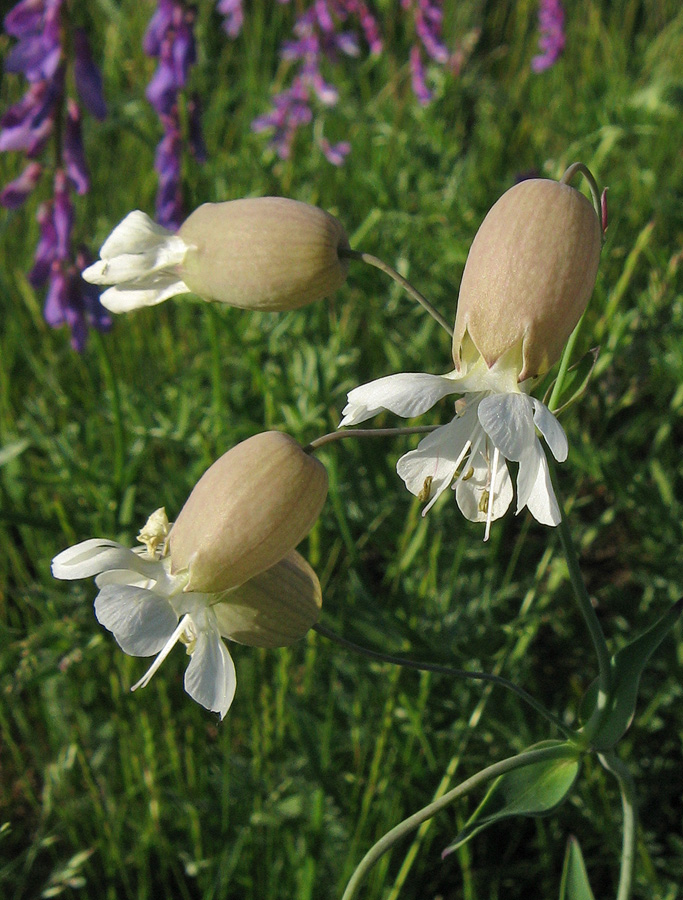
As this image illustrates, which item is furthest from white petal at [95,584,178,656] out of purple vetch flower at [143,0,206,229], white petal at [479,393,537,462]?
A: purple vetch flower at [143,0,206,229]

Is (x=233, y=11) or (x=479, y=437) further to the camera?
(x=233, y=11)

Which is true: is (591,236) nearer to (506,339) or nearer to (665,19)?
(506,339)

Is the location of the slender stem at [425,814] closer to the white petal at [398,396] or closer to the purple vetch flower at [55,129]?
the white petal at [398,396]

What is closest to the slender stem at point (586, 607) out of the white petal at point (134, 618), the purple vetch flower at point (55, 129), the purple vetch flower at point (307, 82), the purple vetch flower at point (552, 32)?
the white petal at point (134, 618)

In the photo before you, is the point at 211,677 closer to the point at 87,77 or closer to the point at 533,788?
the point at 533,788

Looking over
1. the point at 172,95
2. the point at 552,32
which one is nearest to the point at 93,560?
the point at 172,95

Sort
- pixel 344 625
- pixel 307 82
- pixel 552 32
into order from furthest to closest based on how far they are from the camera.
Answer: pixel 552 32
pixel 307 82
pixel 344 625

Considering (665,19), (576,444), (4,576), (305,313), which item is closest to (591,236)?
(576,444)
